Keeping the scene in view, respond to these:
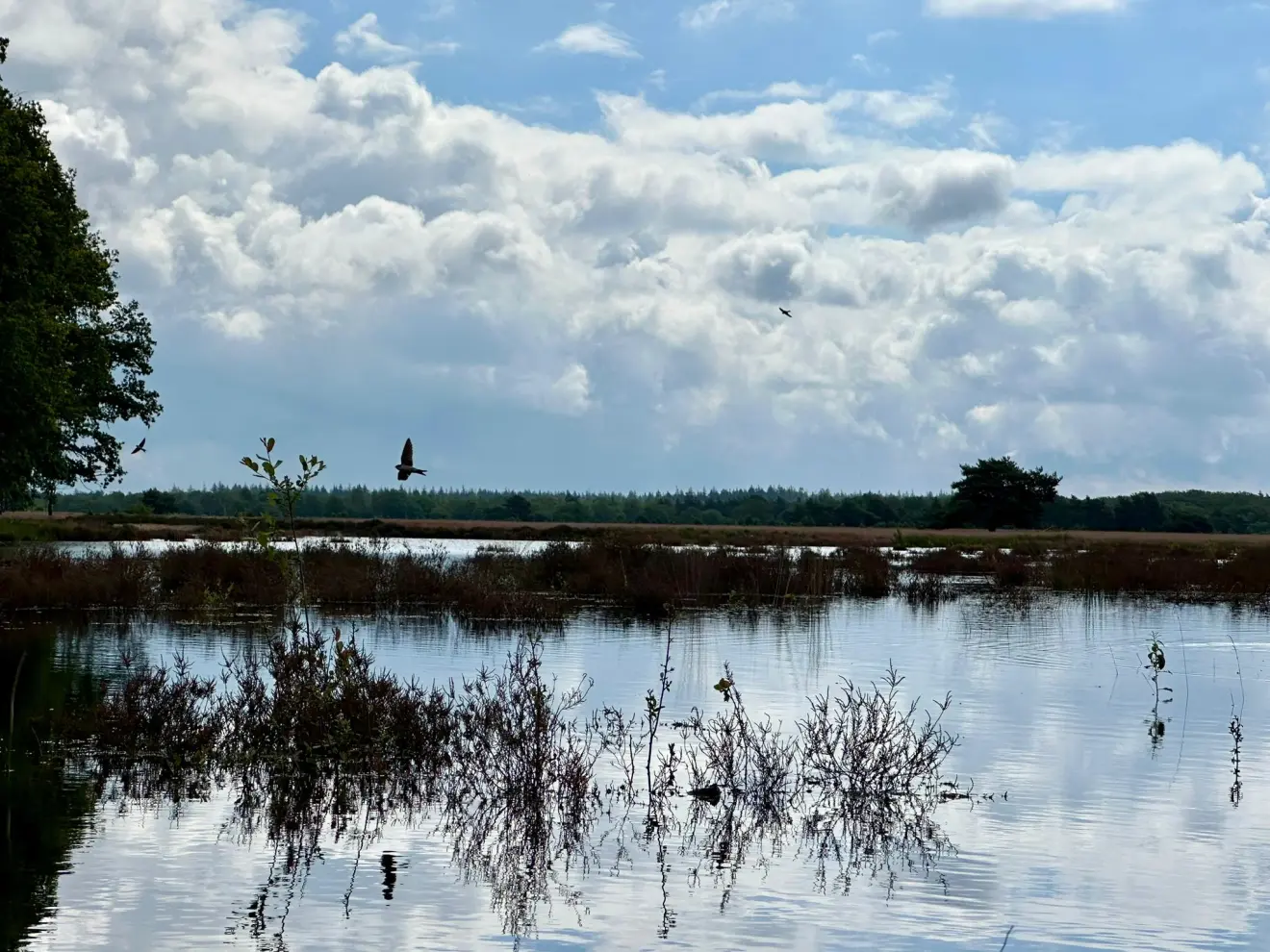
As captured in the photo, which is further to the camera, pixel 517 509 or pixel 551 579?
pixel 517 509

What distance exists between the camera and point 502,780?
1370cm

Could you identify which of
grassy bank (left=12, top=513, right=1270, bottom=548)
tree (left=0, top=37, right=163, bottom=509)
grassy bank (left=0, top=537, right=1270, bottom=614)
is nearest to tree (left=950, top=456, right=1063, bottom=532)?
grassy bank (left=12, top=513, right=1270, bottom=548)

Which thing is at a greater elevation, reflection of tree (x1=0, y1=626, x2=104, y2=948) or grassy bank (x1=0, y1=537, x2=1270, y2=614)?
grassy bank (x1=0, y1=537, x2=1270, y2=614)

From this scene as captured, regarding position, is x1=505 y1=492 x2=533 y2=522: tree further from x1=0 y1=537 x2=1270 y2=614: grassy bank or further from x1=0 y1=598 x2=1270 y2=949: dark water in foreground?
x1=0 y1=598 x2=1270 y2=949: dark water in foreground

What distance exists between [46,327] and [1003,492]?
91905 mm

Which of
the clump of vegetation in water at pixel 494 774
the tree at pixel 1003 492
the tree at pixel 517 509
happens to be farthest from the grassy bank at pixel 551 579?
the tree at pixel 517 509

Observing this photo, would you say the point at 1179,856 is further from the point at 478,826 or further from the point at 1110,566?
the point at 1110,566

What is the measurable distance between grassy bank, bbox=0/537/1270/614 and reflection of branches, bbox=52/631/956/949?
1193 cm

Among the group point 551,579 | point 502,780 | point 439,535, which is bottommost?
point 502,780

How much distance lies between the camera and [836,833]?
12.8 m

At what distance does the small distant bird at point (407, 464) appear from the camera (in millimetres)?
14727

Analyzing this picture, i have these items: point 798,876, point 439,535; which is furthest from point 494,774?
point 439,535

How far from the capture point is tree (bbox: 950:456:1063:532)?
375 ft

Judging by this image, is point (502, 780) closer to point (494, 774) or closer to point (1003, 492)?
point (494, 774)
